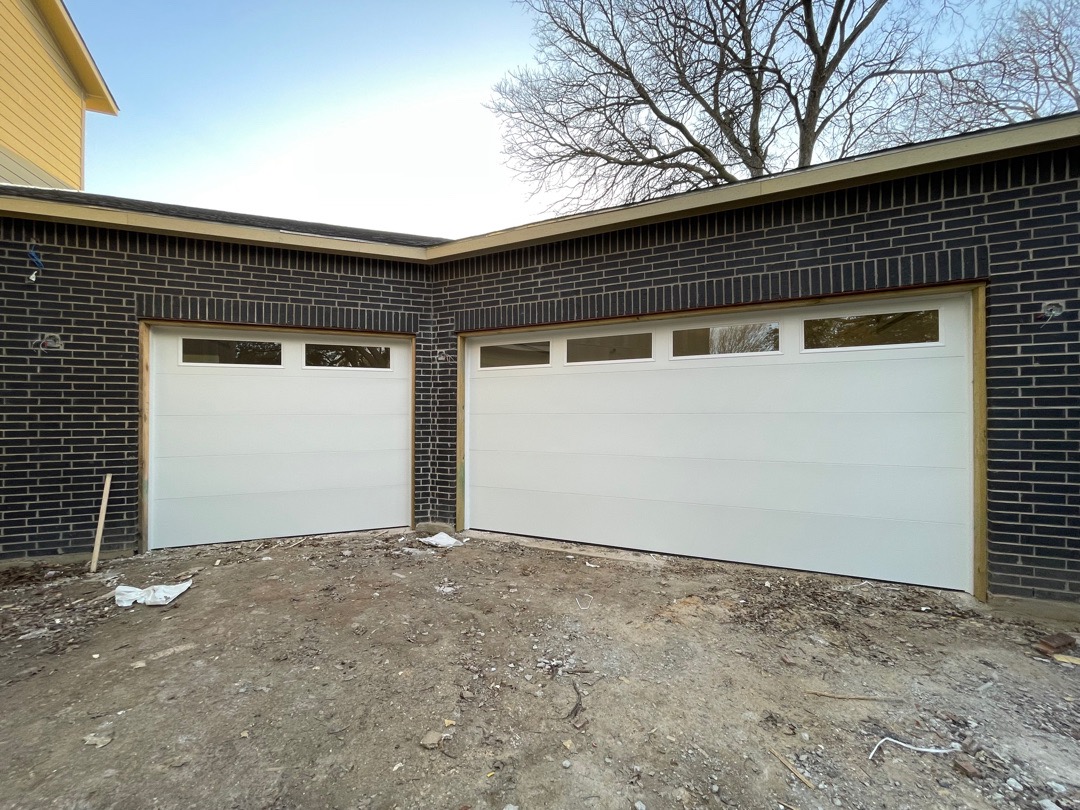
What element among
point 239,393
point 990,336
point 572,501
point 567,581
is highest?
point 990,336

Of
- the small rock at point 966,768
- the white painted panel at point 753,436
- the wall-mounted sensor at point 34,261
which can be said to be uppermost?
the wall-mounted sensor at point 34,261

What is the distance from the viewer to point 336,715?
222 cm

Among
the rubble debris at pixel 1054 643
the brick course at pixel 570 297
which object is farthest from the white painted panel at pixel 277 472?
the rubble debris at pixel 1054 643

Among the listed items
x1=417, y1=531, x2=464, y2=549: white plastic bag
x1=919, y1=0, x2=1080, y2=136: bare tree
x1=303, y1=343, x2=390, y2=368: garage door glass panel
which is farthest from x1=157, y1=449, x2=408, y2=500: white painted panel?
x1=919, y1=0, x2=1080, y2=136: bare tree

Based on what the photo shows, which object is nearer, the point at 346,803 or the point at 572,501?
the point at 346,803

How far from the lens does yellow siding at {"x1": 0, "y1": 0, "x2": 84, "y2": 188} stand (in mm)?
6590

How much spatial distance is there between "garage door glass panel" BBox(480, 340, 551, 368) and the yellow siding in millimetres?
7565

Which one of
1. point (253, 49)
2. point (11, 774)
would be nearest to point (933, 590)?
point (11, 774)

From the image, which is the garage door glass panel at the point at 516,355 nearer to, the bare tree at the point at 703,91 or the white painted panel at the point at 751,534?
the white painted panel at the point at 751,534

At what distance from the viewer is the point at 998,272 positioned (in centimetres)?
335

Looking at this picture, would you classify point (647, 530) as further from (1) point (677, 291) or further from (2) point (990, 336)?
(2) point (990, 336)

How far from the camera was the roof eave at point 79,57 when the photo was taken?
741 centimetres

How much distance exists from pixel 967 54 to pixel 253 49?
501 inches

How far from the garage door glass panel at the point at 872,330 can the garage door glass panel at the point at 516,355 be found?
2525mm
